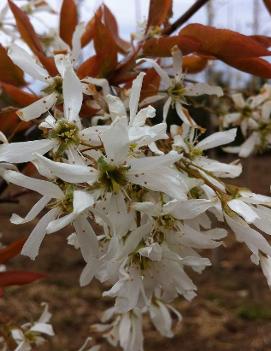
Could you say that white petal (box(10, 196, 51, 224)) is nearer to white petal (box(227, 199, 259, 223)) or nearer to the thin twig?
white petal (box(227, 199, 259, 223))

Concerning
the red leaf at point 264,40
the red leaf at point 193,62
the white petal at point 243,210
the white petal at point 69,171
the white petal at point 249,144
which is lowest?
the white petal at point 249,144

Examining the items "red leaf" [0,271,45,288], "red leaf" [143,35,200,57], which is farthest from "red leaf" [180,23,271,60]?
"red leaf" [0,271,45,288]

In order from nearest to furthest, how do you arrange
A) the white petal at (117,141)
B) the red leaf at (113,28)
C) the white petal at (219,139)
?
the white petal at (117,141), the white petal at (219,139), the red leaf at (113,28)

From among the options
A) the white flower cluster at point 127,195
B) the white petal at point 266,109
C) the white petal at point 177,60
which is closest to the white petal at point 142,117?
the white flower cluster at point 127,195

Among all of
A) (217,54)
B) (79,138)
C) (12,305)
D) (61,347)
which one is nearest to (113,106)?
(79,138)

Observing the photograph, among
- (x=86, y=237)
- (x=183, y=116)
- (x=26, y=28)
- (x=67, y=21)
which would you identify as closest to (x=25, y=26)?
(x=26, y=28)

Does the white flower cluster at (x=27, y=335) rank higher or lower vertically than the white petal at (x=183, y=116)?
lower

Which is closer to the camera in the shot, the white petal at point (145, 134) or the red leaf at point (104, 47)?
the white petal at point (145, 134)

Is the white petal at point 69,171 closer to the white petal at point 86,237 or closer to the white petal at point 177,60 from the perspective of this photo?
the white petal at point 86,237
